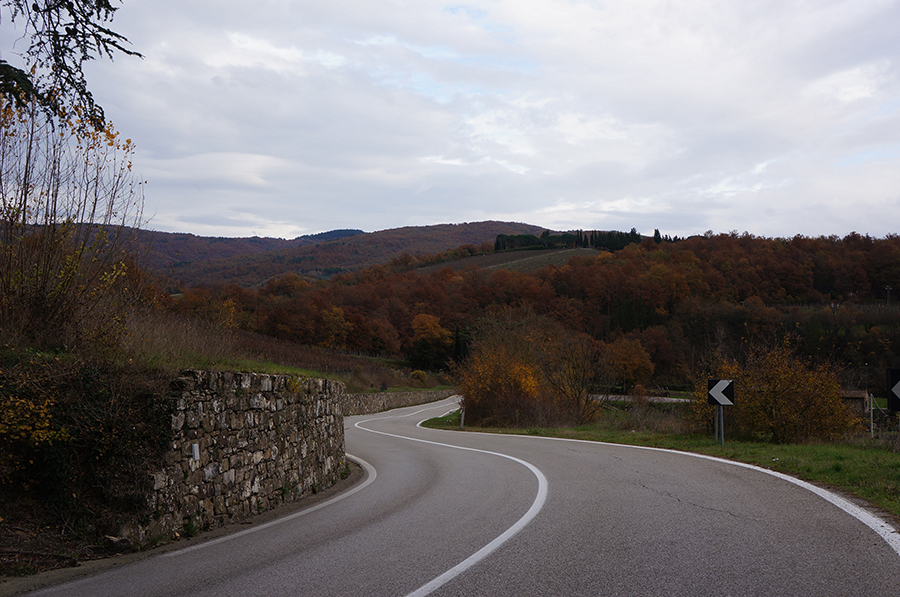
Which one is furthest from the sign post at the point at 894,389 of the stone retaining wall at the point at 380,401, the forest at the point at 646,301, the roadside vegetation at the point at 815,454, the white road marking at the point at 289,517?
the forest at the point at 646,301

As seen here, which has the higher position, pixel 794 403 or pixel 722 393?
pixel 722 393

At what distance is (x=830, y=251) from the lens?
86812 mm

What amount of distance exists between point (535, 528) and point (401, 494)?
3498mm

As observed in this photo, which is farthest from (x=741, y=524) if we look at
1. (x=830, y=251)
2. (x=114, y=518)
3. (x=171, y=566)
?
(x=830, y=251)

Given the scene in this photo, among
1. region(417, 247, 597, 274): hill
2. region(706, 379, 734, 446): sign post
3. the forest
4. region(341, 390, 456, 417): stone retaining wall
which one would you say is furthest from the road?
region(417, 247, 597, 274): hill

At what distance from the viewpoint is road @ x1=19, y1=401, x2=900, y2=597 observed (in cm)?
454

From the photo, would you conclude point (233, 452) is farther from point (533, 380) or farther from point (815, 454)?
point (533, 380)

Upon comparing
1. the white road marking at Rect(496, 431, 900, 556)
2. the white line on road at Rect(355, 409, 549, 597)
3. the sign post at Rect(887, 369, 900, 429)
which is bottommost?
the white line on road at Rect(355, 409, 549, 597)

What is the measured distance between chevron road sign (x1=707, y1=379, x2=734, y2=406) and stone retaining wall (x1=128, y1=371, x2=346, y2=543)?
8293mm

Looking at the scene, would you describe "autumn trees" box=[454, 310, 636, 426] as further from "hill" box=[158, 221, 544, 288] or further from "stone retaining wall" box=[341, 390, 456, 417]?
"hill" box=[158, 221, 544, 288]

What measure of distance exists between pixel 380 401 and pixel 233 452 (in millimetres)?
39421

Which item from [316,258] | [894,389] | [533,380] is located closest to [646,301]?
[533,380]

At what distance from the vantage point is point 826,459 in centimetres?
1051

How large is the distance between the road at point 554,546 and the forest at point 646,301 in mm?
58206
